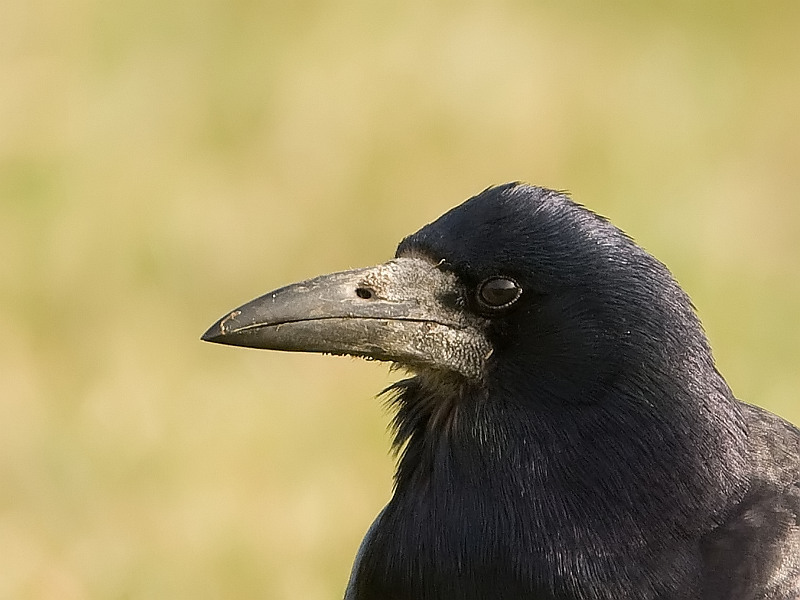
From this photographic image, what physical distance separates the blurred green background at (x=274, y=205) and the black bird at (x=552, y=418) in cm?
251

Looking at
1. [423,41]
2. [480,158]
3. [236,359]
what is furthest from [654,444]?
[423,41]

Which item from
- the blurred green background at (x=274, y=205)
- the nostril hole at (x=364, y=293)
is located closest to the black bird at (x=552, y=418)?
the nostril hole at (x=364, y=293)

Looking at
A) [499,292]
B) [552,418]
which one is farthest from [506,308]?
[552,418]

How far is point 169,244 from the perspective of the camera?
9484 millimetres

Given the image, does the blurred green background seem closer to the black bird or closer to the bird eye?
the black bird

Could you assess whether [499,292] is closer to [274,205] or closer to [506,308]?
[506,308]

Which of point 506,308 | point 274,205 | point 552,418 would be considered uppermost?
point 274,205

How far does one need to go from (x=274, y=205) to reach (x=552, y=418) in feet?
20.7

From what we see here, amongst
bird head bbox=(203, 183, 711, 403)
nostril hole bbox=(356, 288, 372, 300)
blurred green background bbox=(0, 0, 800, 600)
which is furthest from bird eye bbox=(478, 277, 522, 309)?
blurred green background bbox=(0, 0, 800, 600)

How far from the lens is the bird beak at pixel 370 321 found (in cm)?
429

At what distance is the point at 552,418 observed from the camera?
165 inches

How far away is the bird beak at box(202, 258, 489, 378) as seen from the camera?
429 centimetres

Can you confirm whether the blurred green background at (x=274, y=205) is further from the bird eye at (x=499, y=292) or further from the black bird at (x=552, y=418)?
the bird eye at (x=499, y=292)

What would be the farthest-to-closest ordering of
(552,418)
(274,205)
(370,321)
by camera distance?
(274,205) → (370,321) → (552,418)
